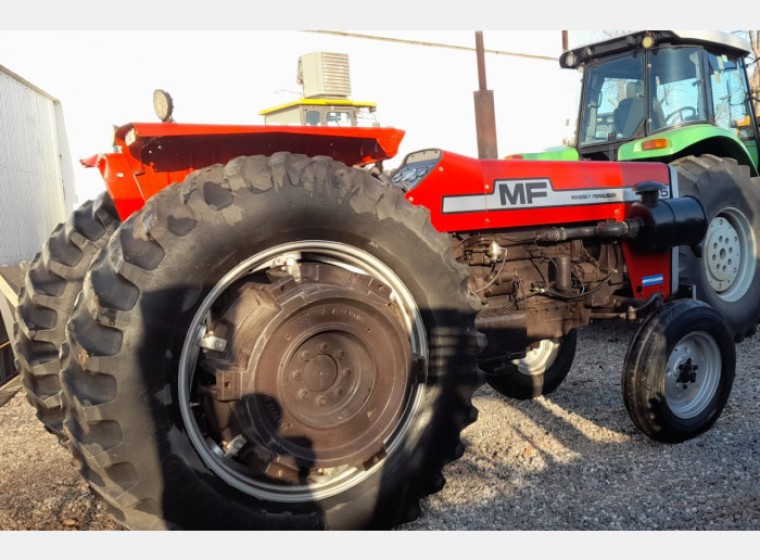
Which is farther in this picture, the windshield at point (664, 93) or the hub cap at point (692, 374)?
the windshield at point (664, 93)

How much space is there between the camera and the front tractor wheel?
10.7ft

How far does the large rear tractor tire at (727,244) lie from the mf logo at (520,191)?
1898mm

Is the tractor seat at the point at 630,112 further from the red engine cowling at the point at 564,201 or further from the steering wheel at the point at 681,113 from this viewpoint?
the red engine cowling at the point at 564,201

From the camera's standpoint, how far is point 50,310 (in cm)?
293

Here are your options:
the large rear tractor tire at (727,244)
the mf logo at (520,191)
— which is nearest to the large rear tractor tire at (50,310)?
the mf logo at (520,191)

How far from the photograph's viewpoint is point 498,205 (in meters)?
3.18

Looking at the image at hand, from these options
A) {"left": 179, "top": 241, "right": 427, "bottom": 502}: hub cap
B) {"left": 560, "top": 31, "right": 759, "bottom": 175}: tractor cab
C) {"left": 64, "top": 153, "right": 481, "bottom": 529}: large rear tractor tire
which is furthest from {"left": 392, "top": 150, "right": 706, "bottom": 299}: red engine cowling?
{"left": 560, "top": 31, "right": 759, "bottom": 175}: tractor cab

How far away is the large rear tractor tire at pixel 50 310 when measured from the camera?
2895 millimetres

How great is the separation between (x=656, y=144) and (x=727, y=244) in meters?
1.04

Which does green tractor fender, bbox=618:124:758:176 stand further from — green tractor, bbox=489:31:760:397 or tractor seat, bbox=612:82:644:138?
tractor seat, bbox=612:82:644:138

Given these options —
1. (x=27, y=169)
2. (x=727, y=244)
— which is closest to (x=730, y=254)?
(x=727, y=244)

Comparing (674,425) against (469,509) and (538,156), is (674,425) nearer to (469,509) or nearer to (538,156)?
(469,509)

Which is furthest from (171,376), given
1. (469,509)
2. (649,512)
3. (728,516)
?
(728,516)

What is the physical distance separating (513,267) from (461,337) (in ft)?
3.73
